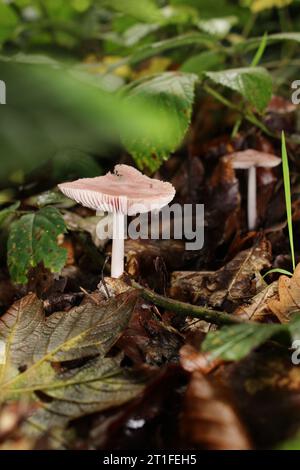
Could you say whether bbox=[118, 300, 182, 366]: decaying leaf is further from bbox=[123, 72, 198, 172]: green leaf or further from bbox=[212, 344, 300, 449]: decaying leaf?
bbox=[123, 72, 198, 172]: green leaf

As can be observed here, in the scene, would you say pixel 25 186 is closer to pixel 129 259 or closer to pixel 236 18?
pixel 129 259

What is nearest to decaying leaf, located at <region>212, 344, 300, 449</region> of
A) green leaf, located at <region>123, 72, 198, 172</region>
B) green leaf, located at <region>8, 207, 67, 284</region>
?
green leaf, located at <region>8, 207, 67, 284</region>

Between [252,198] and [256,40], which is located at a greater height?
[256,40]

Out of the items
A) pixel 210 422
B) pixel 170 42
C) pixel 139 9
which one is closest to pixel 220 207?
pixel 170 42

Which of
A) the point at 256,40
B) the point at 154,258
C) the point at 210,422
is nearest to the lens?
the point at 210,422

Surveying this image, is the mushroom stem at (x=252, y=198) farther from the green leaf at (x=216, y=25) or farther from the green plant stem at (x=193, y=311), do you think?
the green leaf at (x=216, y=25)

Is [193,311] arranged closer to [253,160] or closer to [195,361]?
[195,361]
